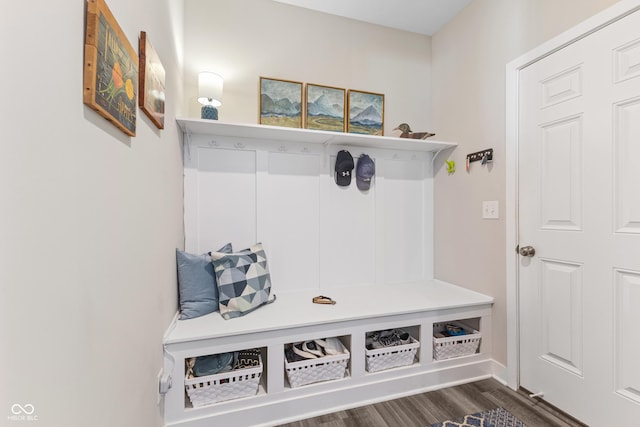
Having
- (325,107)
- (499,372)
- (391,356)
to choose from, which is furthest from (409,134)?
(499,372)

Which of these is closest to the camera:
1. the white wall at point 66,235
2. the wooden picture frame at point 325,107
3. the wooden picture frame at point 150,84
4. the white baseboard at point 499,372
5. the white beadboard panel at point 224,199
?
the white wall at point 66,235

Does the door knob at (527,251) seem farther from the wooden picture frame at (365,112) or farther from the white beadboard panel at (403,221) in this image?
the wooden picture frame at (365,112)

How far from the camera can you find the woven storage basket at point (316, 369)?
1.69 metres

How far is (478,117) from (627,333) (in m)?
1.54

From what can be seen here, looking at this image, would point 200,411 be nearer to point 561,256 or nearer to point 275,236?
point 275,236

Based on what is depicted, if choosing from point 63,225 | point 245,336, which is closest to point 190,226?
point 245,336

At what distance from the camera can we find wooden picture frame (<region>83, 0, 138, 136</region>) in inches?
27.4

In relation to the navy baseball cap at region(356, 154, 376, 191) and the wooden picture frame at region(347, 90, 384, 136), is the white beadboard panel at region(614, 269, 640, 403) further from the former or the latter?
Result: the wooden picture frame at region(347, 90, 384, 136)

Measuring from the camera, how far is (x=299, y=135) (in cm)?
213

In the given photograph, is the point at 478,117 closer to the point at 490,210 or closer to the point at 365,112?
the point at 490,210

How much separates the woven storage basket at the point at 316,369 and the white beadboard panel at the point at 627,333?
135 cm

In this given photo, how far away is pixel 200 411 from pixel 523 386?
1971 mm

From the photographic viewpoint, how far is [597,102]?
1.49 m

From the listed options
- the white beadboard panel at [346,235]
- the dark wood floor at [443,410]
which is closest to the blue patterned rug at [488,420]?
the dark wood floor at [443,410]
